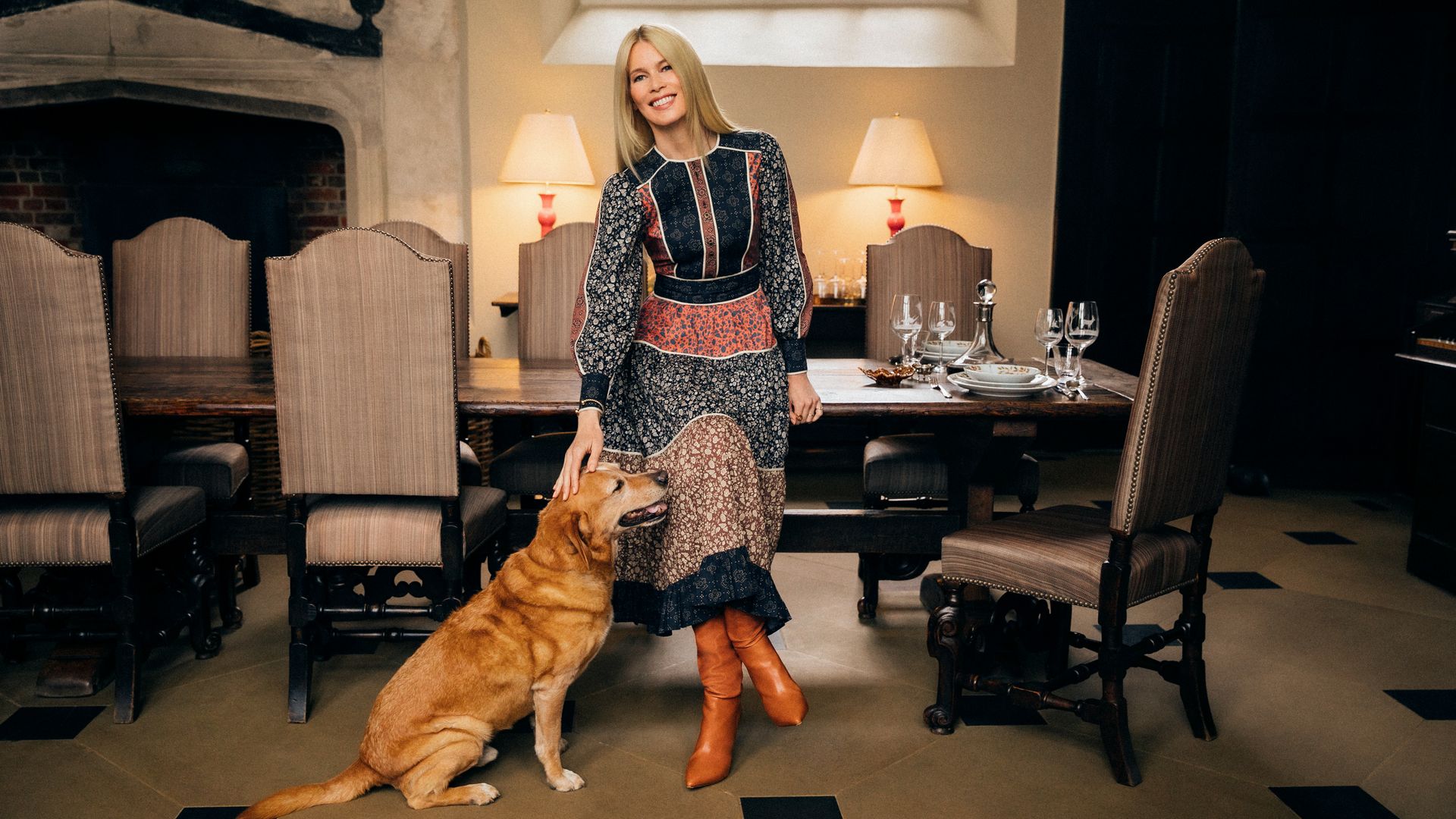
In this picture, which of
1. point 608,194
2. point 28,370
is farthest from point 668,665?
point 28,370

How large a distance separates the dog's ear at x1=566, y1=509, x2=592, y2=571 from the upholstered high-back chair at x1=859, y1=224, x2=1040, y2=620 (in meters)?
1.00

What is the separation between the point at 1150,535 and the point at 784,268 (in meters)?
0.94

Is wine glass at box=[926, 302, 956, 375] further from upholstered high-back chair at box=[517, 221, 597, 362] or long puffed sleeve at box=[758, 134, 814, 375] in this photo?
upholstered high-back chair at box=[517, 221, 597, 362]

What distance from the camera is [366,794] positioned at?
2125 millimetres

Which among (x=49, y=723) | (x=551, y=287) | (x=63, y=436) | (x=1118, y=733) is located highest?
(x=551, y=287)

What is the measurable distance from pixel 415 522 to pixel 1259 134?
3858mm

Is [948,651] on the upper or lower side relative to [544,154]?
lower

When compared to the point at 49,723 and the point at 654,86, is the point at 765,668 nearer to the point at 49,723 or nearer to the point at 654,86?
the point at 654,86

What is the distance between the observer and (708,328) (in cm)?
225

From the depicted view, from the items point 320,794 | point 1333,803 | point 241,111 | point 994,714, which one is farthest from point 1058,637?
point 241,111

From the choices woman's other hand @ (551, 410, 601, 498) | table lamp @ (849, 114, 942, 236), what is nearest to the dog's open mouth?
woman's other hand @ (551, 410, 601, 498)

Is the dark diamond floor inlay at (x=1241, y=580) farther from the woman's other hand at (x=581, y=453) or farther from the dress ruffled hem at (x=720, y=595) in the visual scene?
the woman's other hand at (x=581, y=453)

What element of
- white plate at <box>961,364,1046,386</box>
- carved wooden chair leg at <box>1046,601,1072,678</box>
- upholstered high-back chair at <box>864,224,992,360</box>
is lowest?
carved wooden chair leg at <box>1046,601,1072,678</box>

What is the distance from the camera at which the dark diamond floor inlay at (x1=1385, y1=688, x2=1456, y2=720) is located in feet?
8.33
